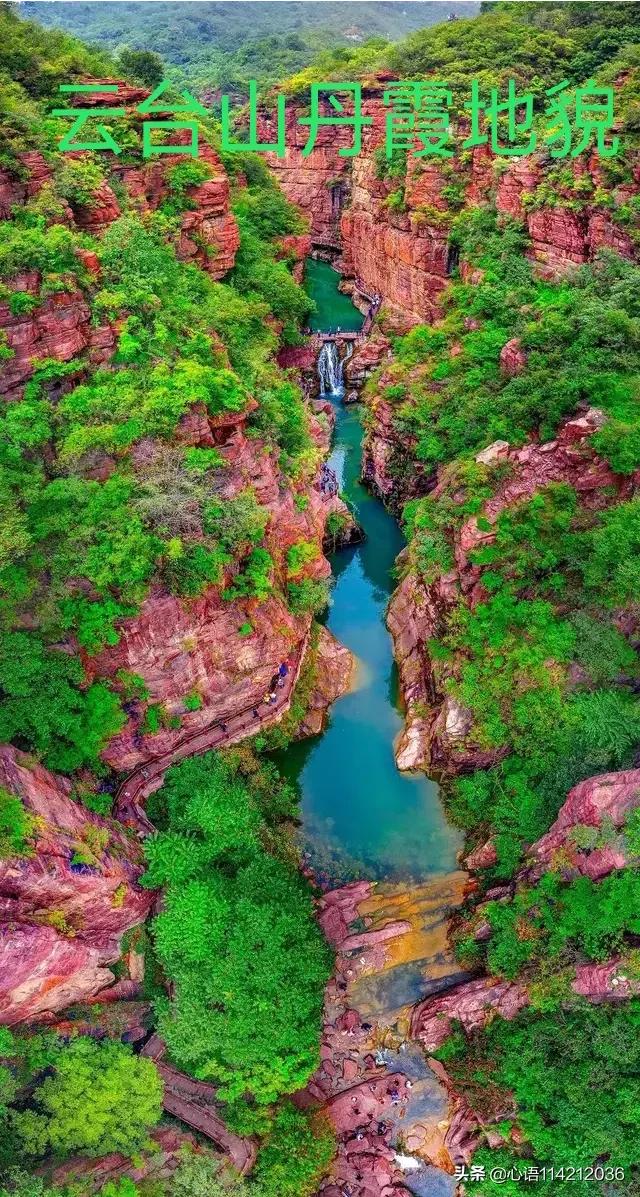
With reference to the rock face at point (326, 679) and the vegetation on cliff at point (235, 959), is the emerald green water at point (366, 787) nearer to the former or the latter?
the rock face at point (326, 679)

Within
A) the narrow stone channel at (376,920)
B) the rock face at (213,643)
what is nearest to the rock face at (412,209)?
the rock face at (213,643)

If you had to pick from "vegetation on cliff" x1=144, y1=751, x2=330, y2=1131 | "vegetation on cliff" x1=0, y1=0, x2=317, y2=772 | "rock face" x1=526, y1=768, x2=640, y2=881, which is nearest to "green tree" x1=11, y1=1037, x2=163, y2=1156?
"vegetation on cliff" x1=144, y1=751, x2=330, y2=1131

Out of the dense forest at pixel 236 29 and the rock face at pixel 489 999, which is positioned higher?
the dense forest at pixel 236 29

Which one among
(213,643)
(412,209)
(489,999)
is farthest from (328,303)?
(489,999)

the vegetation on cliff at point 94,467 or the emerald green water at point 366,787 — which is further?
the emerald green water at point 366,787

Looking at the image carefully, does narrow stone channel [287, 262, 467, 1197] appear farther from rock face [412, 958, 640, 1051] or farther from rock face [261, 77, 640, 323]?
rock face [261, 77, 640, 323]

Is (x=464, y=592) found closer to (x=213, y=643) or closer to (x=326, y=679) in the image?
(x=326, y=679)
